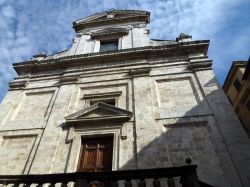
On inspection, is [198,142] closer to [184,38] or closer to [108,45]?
[184,38]

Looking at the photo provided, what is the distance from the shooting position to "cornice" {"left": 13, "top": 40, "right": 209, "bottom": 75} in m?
12.1

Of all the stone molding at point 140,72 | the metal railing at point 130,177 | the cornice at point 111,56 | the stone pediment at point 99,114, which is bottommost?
the metal railing at point 130,177

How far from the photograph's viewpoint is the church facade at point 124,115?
827 cm

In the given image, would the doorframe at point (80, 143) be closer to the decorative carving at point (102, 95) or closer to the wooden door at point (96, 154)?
the wooden door at point (96, 154)

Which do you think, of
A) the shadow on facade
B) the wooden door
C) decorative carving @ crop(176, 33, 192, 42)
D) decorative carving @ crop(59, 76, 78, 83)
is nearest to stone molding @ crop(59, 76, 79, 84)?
decorative carving @ crop(59, 76, 78, 83)

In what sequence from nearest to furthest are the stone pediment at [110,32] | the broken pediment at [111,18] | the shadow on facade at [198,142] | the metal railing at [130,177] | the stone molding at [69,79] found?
the metal railing at [130,177]
the shadow on facade at [198,142]
the stone molding at [69,79]
the stone pediment at [110,32]
the broken pediment at [111,18]

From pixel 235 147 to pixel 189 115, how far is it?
6.24ft

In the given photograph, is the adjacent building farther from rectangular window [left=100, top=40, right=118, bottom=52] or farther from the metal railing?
the metal railing

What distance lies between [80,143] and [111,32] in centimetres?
779

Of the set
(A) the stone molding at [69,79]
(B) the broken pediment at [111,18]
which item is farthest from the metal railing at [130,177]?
(B) the broken pediment at [111,18]

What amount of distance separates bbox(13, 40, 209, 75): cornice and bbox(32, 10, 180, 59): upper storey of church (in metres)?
1.07

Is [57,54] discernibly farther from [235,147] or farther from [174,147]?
[235,147]

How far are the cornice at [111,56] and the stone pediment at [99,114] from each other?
336 cm

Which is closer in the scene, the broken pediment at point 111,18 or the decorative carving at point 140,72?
the decorative carving at point 140,72
